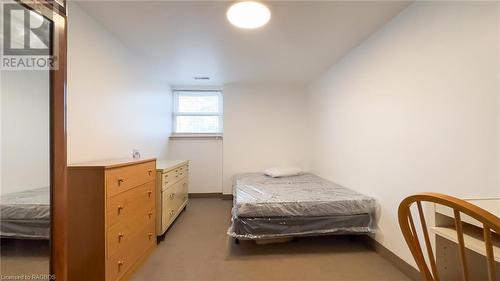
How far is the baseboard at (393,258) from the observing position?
190cm

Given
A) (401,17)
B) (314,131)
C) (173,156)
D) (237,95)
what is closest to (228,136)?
(237,95)

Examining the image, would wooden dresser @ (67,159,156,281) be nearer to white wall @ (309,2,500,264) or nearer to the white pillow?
white wall @ (309,2,500,264)

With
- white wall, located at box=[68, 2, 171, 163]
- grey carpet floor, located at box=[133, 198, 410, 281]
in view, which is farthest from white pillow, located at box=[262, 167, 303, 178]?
white wall, located at box=[68, 2, 171, 163]

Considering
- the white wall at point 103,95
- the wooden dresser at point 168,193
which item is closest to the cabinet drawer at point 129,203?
the wooden dresser at point 168,193

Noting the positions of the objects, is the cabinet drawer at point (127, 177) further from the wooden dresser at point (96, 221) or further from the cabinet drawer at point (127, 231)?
the cabinet drawer at point (127, 231)

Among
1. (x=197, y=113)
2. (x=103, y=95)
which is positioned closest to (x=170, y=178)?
(x=103, y=95)

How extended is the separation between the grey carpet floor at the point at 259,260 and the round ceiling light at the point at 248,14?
7.07 feet

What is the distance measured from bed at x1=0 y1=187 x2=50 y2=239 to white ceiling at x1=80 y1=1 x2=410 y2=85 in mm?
1587

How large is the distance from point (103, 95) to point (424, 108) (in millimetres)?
2812

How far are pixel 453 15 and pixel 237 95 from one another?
3368 mm

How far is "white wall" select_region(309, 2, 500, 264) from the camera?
4.59ft

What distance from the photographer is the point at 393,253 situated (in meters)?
2.16

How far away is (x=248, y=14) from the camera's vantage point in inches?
76.6

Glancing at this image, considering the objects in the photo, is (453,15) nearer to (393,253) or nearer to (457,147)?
(457,147)
